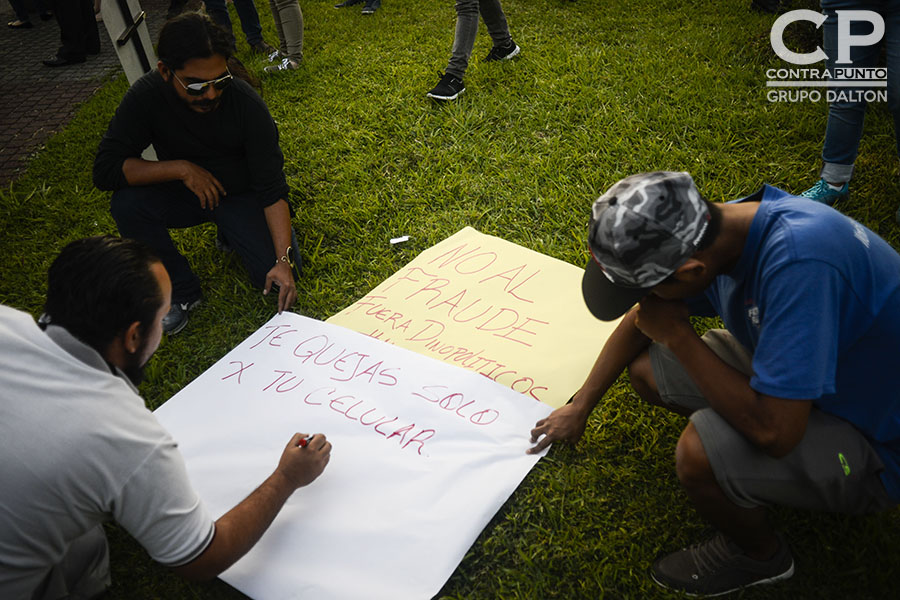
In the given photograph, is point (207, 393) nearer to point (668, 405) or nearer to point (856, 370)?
point (668, 405)

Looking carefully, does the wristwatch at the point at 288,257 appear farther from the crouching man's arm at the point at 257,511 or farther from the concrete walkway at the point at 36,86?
the concrete walkway at the point at 36,86

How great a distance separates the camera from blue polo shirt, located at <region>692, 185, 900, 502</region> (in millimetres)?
1038

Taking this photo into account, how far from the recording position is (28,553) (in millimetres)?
1073

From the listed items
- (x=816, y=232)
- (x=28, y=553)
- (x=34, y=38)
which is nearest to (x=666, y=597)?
(x=816, y=232)

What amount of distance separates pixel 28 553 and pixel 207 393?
84cm

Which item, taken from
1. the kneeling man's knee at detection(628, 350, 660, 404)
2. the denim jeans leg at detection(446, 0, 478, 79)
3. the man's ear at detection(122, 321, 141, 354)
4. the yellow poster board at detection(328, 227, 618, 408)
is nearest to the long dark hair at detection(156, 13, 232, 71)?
the yellow poster board at detection(328, 227, 618, 408)

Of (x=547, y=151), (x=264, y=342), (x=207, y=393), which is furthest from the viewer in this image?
(x=547, y=151)

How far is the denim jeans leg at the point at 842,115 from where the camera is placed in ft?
7.40

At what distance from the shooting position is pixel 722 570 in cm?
133

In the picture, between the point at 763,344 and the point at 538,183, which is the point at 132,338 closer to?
the point at 763,344

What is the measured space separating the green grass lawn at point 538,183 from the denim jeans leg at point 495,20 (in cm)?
19

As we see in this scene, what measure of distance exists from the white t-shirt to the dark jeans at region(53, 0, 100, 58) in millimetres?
5399

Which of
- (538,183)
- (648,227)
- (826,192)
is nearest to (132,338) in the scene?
(648,227)

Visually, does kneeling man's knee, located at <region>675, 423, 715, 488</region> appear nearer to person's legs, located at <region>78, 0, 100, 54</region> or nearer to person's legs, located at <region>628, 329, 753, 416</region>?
person's legs, located at <region>628, 329, 753, 416</region>
